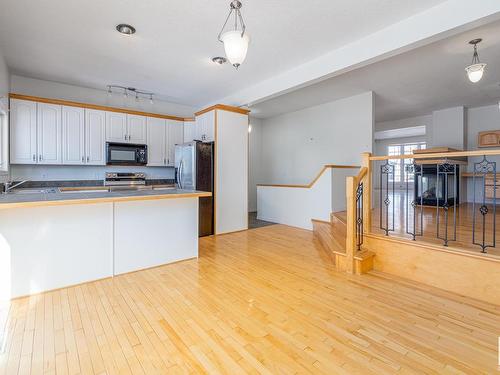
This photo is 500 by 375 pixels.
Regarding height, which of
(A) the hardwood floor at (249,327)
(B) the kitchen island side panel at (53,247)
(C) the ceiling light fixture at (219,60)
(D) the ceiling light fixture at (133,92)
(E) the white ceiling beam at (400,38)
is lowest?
(A) the hardwood floor at (249,327)

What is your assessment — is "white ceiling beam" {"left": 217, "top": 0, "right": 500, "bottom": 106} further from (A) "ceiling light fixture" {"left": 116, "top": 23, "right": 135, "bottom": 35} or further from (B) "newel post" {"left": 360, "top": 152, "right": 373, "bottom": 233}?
(A) "ceiling light fixture" {"left": 116, "top": 23, "right": 135, "bottom": 35}

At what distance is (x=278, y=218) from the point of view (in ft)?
19.9

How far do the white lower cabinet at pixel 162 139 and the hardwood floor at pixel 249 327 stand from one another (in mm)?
3097

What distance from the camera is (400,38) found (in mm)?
2781

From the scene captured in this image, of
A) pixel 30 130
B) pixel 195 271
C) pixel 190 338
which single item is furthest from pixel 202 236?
pixel 30 130

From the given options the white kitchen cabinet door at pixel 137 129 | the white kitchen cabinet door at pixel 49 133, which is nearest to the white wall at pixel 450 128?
the white kitchen cabinet door at pixel 137 129

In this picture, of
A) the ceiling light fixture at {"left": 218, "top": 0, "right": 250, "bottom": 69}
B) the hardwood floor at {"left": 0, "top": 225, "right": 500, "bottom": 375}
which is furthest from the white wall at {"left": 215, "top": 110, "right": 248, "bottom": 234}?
the ceiling light fixture at {"left": 218, "top": 0, "right": 250, "bottom": 69}

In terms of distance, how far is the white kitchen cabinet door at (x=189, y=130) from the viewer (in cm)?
562

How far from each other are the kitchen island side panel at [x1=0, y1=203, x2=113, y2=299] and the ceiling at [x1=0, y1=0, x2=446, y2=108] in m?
2.06

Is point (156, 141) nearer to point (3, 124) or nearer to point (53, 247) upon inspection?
point (3, 124)

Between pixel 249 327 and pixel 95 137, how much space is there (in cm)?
454

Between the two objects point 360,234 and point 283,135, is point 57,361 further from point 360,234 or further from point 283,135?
point 283,135

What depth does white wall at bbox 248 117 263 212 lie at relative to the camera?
7660mm

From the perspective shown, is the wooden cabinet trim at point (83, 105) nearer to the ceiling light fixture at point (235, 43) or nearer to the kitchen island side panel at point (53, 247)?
the kitchen island side panel at point (53, 247)
